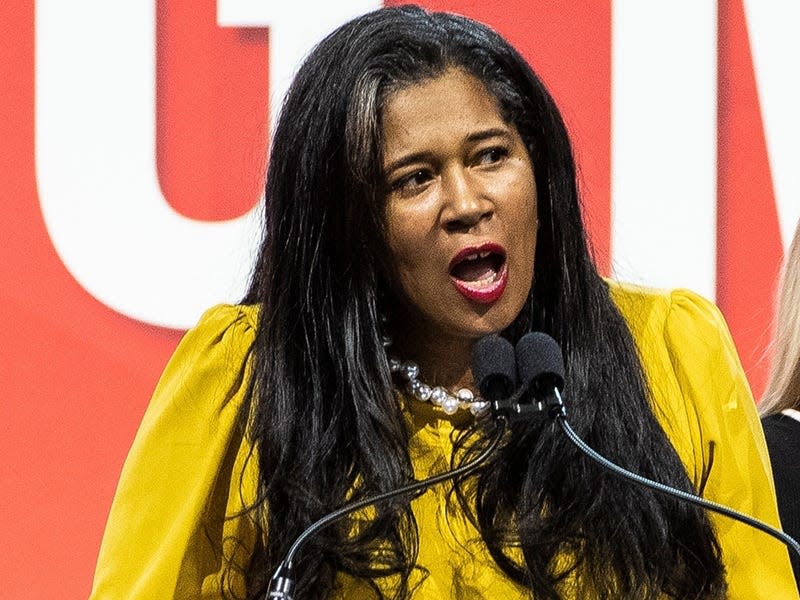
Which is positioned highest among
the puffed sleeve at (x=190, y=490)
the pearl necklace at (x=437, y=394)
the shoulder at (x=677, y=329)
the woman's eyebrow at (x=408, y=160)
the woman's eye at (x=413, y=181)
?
the woman's eyebrow at (x=408, y=160)

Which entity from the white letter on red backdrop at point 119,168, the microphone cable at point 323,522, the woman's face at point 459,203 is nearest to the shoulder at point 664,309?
the woman's face at point 459,203

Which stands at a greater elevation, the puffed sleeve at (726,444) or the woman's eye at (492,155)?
the woman's eye at (492,155)

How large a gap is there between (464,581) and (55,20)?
3.58 feet

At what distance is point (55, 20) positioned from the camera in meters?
2.19

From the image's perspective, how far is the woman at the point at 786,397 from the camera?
1977 mm

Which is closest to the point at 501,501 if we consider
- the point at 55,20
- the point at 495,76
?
the point at 495,76

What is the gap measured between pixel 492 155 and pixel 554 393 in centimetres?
37

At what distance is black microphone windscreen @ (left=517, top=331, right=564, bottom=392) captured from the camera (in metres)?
1.25

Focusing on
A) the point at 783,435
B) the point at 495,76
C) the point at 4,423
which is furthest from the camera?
the point at 4,423

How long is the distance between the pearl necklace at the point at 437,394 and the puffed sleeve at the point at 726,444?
0.19 metres

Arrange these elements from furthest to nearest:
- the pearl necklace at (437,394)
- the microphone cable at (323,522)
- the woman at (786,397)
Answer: the woman at (786,397)
the pearl necklace at (437,394)
the microphone cable at (323,522)

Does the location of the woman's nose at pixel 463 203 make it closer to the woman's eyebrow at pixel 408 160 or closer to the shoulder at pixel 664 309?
the woman's eyebrow at pixel 408 160

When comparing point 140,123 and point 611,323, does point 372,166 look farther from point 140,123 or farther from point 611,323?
point 140,123

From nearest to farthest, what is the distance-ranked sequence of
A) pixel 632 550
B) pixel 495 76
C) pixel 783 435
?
pixel 632 550, pixel 495 76, pixel 783 435
